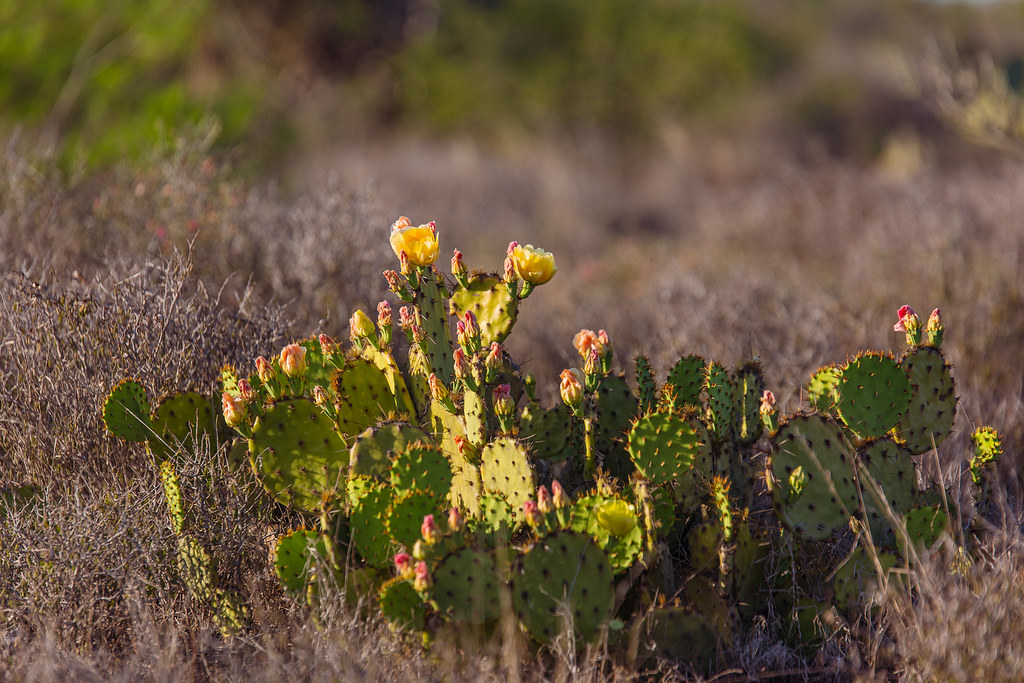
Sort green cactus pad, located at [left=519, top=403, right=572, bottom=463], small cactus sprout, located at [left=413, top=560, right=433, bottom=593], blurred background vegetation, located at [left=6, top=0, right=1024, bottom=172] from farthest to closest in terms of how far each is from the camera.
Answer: blurred background vegetation, located at [left=6, top=0, right=1024, bottom=172] → green cactus pad, located at [left=519, top=403, right=572, bottom=463] → small cactus sprout, located at [left=413, top=560, right=433, bottom=593]

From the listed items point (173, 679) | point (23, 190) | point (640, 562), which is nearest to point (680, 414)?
point (640, 562)

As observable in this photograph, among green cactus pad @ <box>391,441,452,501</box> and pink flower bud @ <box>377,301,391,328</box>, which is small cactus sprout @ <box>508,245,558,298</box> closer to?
pink flower bud @ <box>377,301,391,328</box>

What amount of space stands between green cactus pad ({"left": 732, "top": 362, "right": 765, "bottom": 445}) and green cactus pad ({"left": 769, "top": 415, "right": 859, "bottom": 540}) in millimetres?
202

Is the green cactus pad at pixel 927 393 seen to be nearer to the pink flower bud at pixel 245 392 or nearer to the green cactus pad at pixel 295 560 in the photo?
the green cactus pad at pixel 295 560

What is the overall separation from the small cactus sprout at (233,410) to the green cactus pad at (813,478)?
4.59 ft

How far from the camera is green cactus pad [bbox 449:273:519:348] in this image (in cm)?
252

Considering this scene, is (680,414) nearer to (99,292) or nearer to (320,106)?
(99,292)

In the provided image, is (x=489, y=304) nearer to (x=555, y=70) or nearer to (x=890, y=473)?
(x=890, y=473)

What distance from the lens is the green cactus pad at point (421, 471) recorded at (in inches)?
87.9

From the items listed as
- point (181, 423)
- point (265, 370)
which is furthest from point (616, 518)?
point (181, 423)

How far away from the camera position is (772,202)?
784 centimetres

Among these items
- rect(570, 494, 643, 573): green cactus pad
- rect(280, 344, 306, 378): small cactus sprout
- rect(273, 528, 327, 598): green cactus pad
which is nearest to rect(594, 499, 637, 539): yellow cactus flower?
rect(570, 494, 643, 573): green cactus pad

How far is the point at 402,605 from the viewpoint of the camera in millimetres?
2039

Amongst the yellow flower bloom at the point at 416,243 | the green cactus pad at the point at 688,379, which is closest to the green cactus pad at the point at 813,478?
the green cactus pad at the point at 688,379
